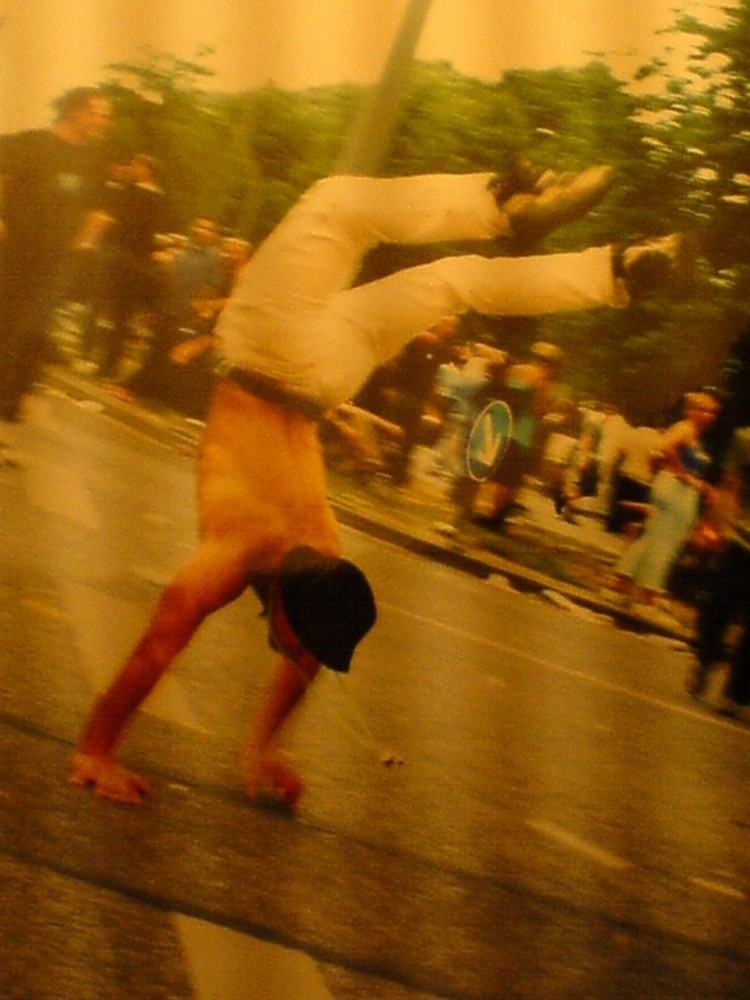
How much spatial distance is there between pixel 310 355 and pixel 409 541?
1.48ft

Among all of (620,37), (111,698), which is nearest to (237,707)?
(111,698)

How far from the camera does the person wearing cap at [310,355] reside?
149 inches

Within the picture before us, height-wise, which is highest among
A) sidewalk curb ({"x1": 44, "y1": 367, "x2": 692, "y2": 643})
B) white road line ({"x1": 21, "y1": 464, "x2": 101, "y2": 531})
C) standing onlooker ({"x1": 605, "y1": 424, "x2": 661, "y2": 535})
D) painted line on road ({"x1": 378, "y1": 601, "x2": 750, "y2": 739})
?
standing onlooker ({"x1": 605, "y1": 424, "x2": 661, "y2": 535})

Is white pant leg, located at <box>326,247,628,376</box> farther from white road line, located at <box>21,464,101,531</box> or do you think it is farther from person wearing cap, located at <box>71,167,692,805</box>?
white road line, located at <box>21,464,101,531</box>

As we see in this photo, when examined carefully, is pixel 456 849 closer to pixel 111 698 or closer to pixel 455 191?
pixel 111 698

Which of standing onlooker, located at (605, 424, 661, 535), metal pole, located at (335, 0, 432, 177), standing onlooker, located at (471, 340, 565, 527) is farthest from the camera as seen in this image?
standing onlooker, located at (605, 424, 661, 535)

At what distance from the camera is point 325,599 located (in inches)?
150

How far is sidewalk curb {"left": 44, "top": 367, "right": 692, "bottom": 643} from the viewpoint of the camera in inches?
153

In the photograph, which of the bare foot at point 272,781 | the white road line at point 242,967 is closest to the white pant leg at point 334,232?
the bare foot at point 272,781

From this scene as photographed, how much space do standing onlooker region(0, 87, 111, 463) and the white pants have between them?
374 mm

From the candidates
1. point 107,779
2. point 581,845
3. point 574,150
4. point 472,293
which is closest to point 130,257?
point 472,293

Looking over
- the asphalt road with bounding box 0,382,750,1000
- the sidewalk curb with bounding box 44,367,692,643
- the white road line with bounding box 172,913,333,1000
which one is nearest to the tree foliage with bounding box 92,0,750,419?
the sidewalk curb with bounding box 44,367,692,643

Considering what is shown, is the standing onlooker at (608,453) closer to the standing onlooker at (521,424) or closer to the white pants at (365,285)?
the standing onlooker at (521,424)

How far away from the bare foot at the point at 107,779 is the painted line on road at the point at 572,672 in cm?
65
